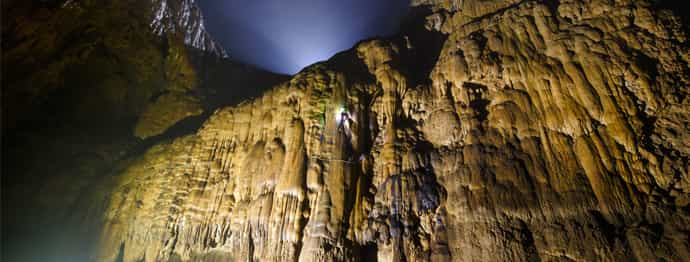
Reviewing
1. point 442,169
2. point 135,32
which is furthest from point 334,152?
point 135,32

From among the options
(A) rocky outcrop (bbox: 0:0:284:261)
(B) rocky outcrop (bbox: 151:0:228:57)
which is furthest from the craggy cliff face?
(B) rocky outcrop (bbox: 151:0:228:57)

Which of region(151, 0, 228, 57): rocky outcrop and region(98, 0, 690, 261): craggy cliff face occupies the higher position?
region(151, 0, 228, 57): rocky outcrop

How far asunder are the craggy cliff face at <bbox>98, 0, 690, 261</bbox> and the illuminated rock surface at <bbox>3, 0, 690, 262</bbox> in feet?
0.10

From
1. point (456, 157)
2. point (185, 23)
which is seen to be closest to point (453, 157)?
point (456, 157)

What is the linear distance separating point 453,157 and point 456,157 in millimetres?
70

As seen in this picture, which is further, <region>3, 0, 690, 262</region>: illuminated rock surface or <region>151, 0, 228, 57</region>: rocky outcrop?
<region>151, 0, 228, 57</region>: rocky outcrop

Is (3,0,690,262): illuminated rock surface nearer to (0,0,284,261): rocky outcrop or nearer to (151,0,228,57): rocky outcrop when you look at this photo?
(0,0,284,261): rocky outcrop

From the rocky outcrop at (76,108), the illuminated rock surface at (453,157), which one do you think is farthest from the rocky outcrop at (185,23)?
the illuminated rock surface at (453,157)

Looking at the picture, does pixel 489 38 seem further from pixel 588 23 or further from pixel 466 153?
pixel 466 153

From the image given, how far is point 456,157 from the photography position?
709cm

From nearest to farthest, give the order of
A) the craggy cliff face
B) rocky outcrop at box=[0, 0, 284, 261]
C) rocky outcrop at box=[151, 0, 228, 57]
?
1. the craggy cliff face
2. rocky outcrop at box=[0, 0, 284, 261]
3. rocky outcrop at box=[151, 0, 228, 57]

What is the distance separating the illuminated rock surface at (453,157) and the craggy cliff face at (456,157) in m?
0.03

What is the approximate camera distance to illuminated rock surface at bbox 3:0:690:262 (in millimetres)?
5371

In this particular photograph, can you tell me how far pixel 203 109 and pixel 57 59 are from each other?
507 centimetres
